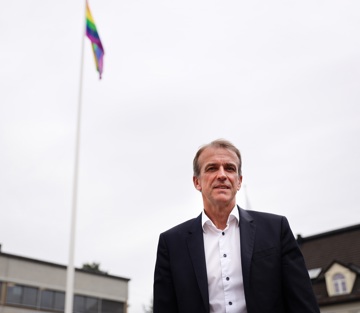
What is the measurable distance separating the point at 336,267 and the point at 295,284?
3447cm

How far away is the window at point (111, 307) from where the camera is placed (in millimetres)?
41812

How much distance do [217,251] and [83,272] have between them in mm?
39644

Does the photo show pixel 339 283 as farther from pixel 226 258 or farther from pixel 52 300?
pixel 226 258

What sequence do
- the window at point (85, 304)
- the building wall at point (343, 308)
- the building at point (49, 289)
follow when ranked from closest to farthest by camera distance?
the building wall at point (343, 308)
the building at point (49, 289)
the window at point (85, 304)

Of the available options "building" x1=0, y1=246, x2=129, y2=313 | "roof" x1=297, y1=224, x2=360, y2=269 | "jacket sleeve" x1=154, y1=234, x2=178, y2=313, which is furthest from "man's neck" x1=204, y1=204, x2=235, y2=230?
"roof" x1=297, y1=224, x2=360, y2=269

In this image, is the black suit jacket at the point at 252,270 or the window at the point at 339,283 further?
the window at the point at 339,283

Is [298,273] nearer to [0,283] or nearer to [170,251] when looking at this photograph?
[170,251]

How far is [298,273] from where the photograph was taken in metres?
3.06

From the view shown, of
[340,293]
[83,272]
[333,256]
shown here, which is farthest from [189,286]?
[83,272]

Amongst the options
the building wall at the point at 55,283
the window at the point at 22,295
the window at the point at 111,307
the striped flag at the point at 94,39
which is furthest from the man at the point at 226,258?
the window at the point at 111,307

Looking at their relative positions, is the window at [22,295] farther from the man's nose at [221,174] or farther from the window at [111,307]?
the man's nose at [221,174]

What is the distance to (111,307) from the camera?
1671 inches

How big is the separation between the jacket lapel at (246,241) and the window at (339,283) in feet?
111

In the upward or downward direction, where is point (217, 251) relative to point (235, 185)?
downward
